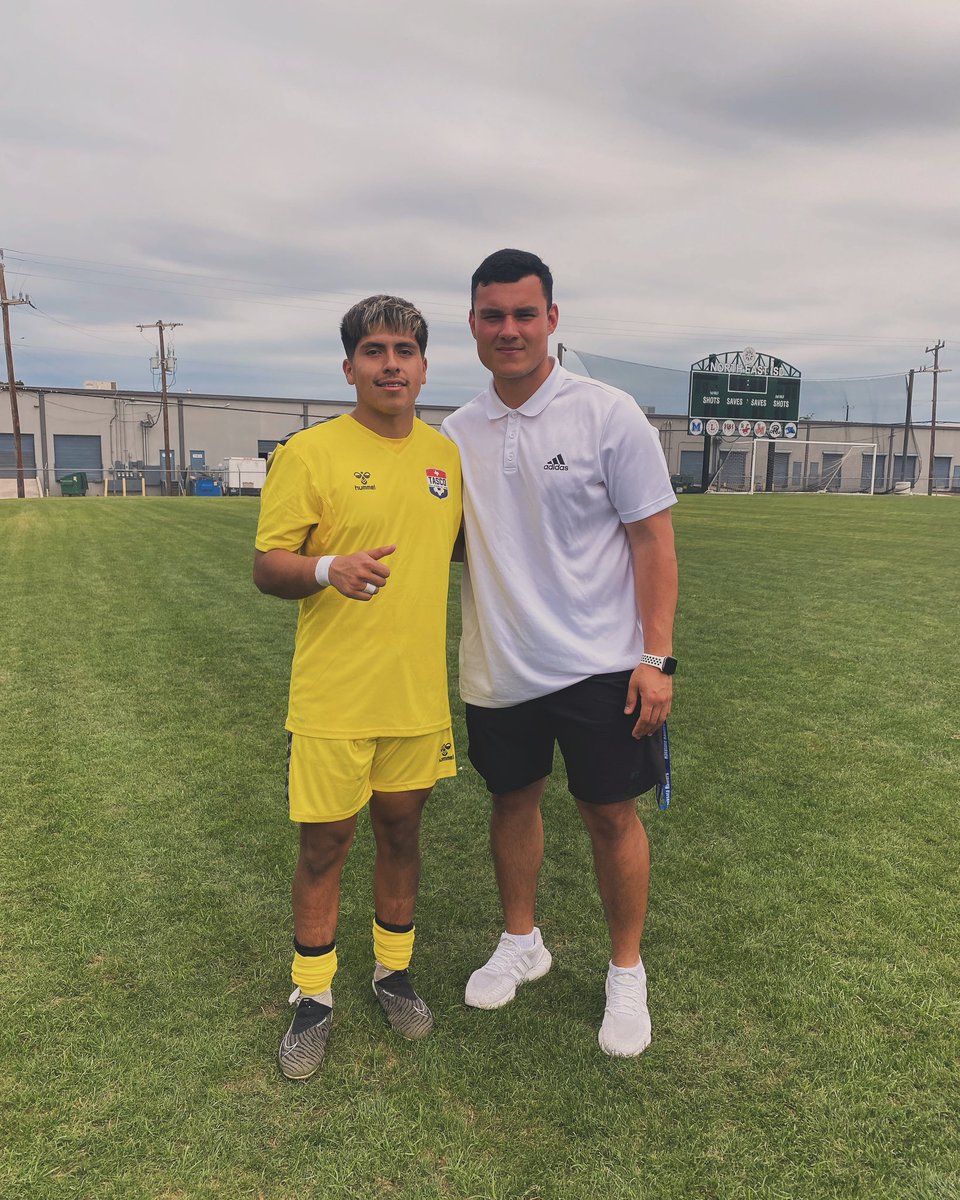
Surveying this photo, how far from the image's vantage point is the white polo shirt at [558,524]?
2332mm

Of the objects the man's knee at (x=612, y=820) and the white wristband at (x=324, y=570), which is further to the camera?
the man's knee at (x=612, y=820)

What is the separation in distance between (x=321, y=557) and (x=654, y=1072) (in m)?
1.63

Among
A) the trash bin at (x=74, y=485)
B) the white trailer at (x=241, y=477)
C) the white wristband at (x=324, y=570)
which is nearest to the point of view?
the white wristband at (x=324, y=570)

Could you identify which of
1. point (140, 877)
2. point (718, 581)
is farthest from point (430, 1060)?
point (718, 581)

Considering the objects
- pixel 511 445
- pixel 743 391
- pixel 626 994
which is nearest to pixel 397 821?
pixel 626 994

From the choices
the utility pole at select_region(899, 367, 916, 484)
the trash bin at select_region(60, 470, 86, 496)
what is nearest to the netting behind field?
the utility pole at select_region(899, 367, 916, 484)

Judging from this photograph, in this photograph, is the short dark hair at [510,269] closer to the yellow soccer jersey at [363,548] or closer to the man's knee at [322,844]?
the yellow soccer jersey at [363,548]

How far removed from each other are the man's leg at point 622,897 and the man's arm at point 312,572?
3.08ft

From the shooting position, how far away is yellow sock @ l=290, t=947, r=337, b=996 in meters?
2.38

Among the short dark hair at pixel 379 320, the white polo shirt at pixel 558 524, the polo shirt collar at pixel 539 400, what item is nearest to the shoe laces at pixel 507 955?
the white polo shirt at pixel 558 524

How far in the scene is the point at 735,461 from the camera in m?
56.1

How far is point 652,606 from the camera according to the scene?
2.39 m

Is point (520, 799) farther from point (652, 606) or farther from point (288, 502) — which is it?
point (288, 502)

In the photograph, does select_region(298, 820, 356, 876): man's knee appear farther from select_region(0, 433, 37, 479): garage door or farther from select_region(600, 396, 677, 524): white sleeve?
select_region(0, 433, 37, 479): garage door
